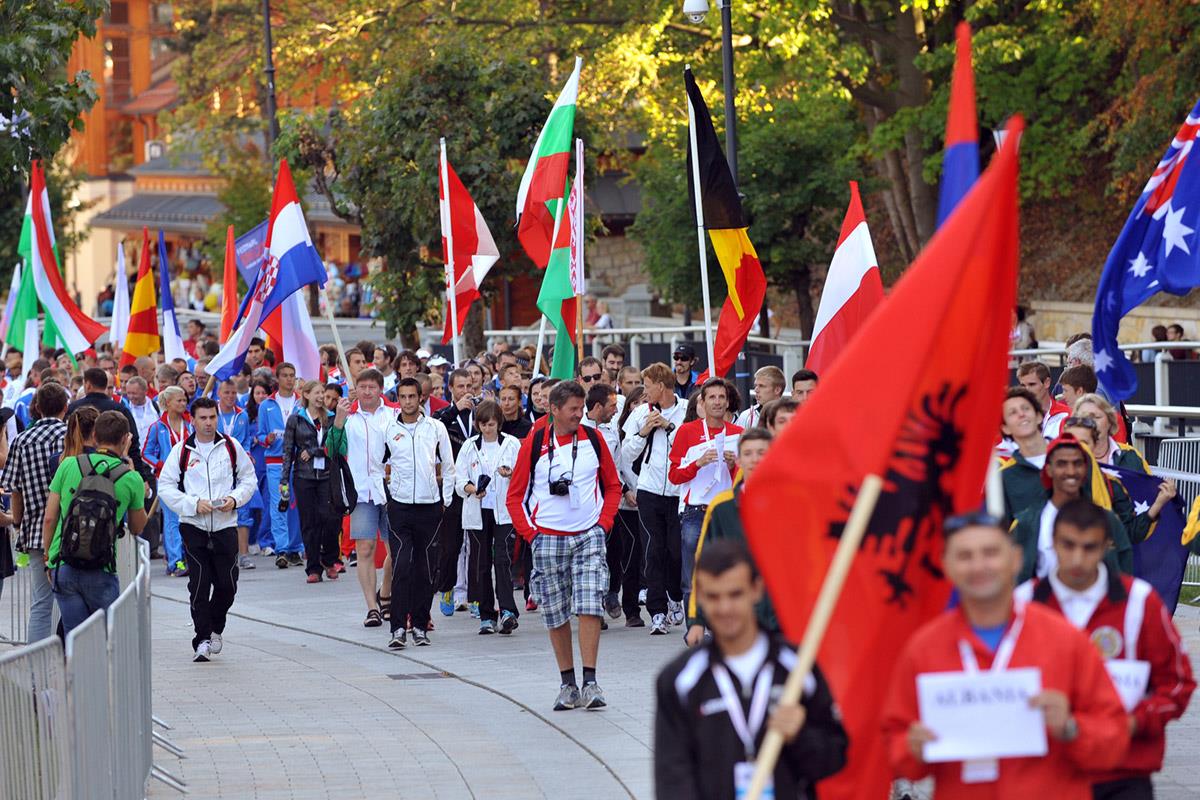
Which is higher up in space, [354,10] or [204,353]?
[354,10]

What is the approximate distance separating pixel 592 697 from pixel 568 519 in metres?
0.97

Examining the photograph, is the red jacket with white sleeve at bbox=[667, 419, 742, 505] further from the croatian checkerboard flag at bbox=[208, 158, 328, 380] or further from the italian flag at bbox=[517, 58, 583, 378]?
the croatian checkerboard flag at bbox=[208, 158, 328, 380]

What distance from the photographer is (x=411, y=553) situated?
13289 millimetres

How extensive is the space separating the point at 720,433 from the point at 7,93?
176 inches

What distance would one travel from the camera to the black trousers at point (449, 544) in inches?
550

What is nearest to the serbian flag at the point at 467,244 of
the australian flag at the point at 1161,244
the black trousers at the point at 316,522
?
the black trousers at the point at 316,522

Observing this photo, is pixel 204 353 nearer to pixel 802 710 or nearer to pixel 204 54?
pixel 204 54

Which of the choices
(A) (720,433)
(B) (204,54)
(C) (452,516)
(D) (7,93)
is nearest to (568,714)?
(A) (720,433)

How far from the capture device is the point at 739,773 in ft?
16.6

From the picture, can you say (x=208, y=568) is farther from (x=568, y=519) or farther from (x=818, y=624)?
(x=818, y=624)

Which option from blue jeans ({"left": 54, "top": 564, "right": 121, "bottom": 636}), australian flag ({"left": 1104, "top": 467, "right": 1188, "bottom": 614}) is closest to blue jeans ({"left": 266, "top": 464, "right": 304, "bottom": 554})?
blue jeans ({"left": 54, "top": 564, "right": 121, "bottom": 636})

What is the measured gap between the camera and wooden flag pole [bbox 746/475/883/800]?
4.84m

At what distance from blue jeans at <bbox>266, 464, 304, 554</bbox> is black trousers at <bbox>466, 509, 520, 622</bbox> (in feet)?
15.8

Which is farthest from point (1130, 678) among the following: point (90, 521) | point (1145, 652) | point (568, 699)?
point (90, 521)
